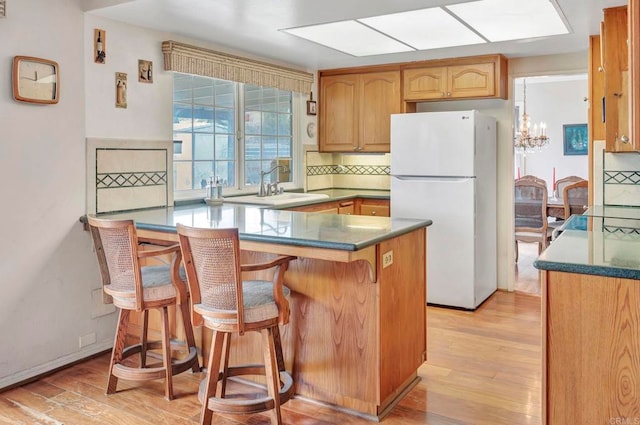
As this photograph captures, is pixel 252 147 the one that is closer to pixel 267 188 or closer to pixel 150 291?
pixel 267 188

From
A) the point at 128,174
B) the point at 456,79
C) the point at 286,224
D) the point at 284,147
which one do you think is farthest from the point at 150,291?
the point at 456,79

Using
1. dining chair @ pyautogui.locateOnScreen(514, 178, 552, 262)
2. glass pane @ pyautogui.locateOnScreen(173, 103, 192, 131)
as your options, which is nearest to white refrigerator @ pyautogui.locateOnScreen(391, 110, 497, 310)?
dining chair @ pyautogui.locateOnScreen(514, 178, 552, 262)

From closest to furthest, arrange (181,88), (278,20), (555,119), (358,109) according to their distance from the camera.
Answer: (278,20) → (181,88) → (358,109) → (555,119)

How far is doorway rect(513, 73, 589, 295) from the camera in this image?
836 centimetres

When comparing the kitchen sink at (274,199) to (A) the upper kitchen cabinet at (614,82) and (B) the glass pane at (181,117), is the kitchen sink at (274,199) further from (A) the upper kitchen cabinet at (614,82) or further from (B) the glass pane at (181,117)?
(A) the upper kitchen cabinet at (614,82)

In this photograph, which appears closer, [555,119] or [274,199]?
[274,199]

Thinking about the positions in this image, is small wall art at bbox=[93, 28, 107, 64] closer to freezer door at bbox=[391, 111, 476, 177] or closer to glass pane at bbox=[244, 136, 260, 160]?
glass pane at bbox=[244, 136, 260, 160]

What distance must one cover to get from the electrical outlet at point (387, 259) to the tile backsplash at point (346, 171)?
2.82 metres

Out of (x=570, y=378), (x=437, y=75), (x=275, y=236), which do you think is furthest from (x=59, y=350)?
(x=437, y=75)

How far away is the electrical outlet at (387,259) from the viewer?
245 cm

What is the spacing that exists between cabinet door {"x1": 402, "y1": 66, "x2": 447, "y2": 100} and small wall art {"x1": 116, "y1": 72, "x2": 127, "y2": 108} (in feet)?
8.30

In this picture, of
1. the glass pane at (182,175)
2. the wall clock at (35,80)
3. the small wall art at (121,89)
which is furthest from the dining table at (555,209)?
the wall clock at (35,80)

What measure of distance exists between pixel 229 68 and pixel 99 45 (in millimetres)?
1050

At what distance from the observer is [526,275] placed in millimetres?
5523
